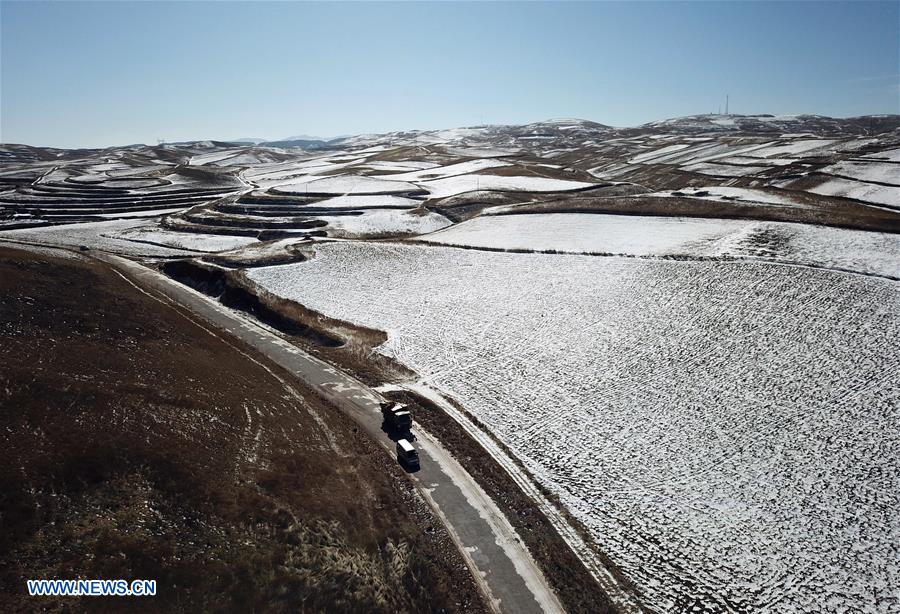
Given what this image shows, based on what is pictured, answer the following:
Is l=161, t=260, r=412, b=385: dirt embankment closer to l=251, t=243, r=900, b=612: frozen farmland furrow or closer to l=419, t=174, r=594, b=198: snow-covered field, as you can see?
l=251, t=243, r=900, b=612: frozen farmland furrow

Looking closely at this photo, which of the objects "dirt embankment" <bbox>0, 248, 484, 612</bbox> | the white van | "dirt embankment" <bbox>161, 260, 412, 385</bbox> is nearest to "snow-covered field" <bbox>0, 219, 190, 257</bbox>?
"dirt embankment" <bbox>161, 260, 412, 385</bbox>

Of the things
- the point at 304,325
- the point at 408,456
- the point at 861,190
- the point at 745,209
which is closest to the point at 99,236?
the point at 304,325

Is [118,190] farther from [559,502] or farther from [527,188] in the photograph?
[559,502]

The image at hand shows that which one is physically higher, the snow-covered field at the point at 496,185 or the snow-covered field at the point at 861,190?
the snow-covered field at the point at 496,185

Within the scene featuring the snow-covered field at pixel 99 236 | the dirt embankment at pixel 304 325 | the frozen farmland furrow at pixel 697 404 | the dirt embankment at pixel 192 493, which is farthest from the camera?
the snow-covered field at pixel 99 236

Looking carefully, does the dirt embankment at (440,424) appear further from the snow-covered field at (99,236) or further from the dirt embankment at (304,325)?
the snow-covered field at (99,236)

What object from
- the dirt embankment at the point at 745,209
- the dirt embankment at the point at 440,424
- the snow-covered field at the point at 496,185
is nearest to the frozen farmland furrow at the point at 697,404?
the dirt embankment at the point at 440,424

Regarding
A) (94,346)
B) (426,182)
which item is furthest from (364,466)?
(426,182)
